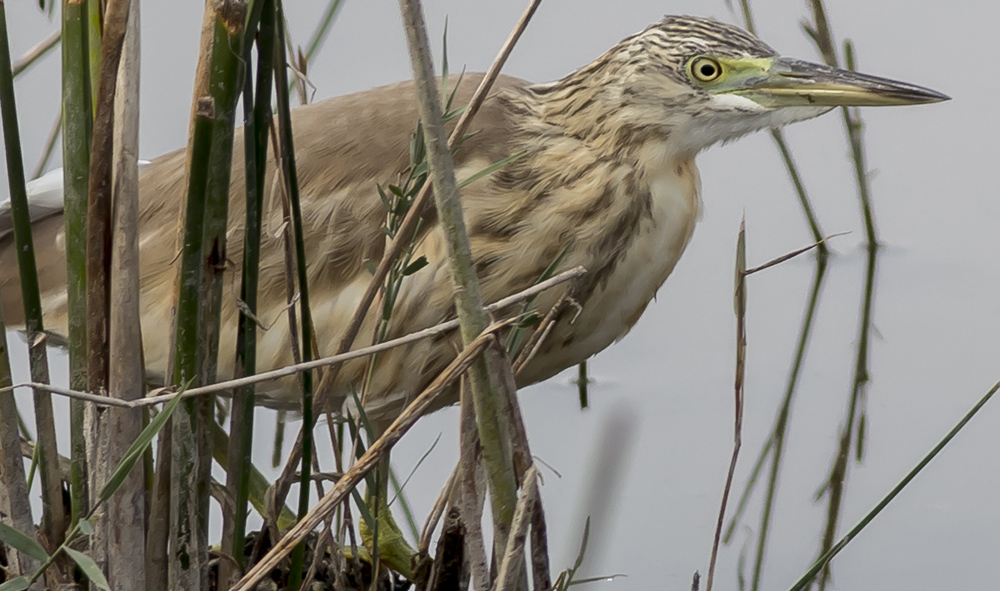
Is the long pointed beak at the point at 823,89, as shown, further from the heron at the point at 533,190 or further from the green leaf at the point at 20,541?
the green leaf at the point at 20,541

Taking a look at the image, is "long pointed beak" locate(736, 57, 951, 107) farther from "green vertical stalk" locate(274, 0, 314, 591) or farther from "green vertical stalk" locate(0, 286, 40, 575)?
"green vertical stalk" locate(0, 286, 40, 575)

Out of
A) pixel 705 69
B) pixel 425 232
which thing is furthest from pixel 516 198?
pixel 705 69

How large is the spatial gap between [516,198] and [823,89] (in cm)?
Result: 38

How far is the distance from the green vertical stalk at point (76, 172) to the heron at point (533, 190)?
0.54m

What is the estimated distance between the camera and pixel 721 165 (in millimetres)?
2734

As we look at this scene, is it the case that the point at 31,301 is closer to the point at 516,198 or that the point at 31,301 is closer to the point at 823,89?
the point at 516,198

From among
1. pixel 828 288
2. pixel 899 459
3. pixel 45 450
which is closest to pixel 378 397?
pixel 45 450

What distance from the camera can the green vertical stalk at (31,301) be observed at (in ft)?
3.43

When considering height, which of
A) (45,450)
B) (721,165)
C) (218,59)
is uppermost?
(721,165)

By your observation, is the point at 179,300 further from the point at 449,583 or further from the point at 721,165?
the point at 721,165

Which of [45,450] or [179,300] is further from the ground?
[179,300]

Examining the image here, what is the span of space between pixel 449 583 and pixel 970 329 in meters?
1.27

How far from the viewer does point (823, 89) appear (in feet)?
5.38

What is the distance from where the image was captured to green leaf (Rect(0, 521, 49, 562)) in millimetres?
1034
